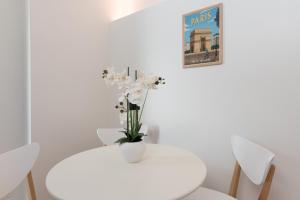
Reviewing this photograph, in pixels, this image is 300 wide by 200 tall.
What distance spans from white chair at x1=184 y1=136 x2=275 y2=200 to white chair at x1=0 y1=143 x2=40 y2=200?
40.6 inches

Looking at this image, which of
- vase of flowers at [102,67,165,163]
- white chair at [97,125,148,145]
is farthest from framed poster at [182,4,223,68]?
white chair at [97,125,148,145]

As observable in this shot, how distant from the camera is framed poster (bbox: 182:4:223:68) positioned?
70.1 inches

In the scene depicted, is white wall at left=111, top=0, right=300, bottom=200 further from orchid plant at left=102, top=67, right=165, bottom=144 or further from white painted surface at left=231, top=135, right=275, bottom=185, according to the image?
orchid plant at left=102, top=67, right=165, bottom=144

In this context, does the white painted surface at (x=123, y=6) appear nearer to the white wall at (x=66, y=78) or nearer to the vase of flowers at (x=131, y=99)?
the white wall at (x=66, y=78)

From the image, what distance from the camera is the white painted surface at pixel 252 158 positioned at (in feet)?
4.45

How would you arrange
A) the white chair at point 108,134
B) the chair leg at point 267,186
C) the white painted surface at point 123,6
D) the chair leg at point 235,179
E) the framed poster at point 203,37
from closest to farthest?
the chair leg at point 267,186 < the chair leg at point 235,179 < the framed poster at point 203,37 < the white chair at point 108,134 < the white painted surface at point 123,6

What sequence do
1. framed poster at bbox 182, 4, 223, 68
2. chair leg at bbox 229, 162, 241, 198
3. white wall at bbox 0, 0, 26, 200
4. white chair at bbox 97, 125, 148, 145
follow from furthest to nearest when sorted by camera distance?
white chair at bbox 97, 125, 148, 145 < white wall at bbox 0, 0, 26, 200 < framed poster at bbox 182, 4, 223, 68 < chair leg at bbox 229, 162, 241, 198

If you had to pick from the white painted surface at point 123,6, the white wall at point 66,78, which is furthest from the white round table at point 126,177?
the white painted surface at point 123,6

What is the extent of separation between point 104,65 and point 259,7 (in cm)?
173

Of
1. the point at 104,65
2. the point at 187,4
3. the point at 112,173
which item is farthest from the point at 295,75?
the point at 104,65

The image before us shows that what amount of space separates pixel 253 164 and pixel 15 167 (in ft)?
4.80

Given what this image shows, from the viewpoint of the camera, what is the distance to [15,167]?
145 cm

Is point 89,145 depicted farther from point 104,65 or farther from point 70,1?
point 70,1

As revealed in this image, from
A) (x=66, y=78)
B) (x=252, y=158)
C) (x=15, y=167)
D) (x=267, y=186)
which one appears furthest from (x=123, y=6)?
(x=267, y=186)
